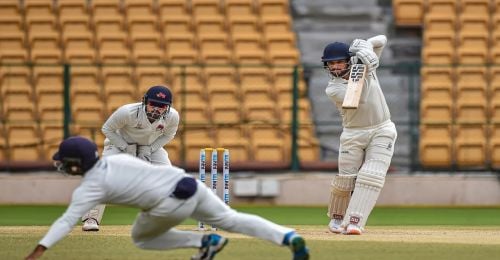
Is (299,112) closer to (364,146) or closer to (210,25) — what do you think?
(210,25)

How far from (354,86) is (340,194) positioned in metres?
1.25

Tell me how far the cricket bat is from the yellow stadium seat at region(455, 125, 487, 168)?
6720mm

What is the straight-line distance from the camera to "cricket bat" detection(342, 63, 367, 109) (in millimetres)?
12680

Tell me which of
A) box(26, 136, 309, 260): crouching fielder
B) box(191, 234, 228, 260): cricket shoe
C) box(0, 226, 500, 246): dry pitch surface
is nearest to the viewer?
box(26, 136, 309, 260): crouching fielder

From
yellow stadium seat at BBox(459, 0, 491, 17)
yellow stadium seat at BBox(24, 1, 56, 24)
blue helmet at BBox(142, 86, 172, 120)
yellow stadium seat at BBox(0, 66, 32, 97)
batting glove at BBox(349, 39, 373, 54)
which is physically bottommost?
yellow stadium seat at BBox(0, 66, 32, 97)

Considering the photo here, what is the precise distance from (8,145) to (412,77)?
19.8 ft

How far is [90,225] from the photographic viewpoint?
44.0ft

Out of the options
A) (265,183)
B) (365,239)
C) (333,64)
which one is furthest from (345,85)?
(265,183)

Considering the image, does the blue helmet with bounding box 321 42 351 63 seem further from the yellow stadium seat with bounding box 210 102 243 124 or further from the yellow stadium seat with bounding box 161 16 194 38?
the yellow stadium seat with bounding box 161 16 194 38

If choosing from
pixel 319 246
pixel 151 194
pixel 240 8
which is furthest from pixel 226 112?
pixel 151 194

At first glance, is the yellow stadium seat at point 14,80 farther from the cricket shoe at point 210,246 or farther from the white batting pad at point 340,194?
the cricket shoe at point 210,246

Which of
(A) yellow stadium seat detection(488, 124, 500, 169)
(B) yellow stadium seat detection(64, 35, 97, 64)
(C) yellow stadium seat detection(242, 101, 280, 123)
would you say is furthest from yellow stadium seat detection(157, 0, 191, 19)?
(A) yellow stadium seat detection(488, 124, 500, 169)

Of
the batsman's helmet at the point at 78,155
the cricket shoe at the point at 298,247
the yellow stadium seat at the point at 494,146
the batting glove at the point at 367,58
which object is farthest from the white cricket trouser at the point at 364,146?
the yellow stadium seat at the point at 494,146

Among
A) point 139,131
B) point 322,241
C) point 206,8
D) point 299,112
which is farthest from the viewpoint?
point 206,8
